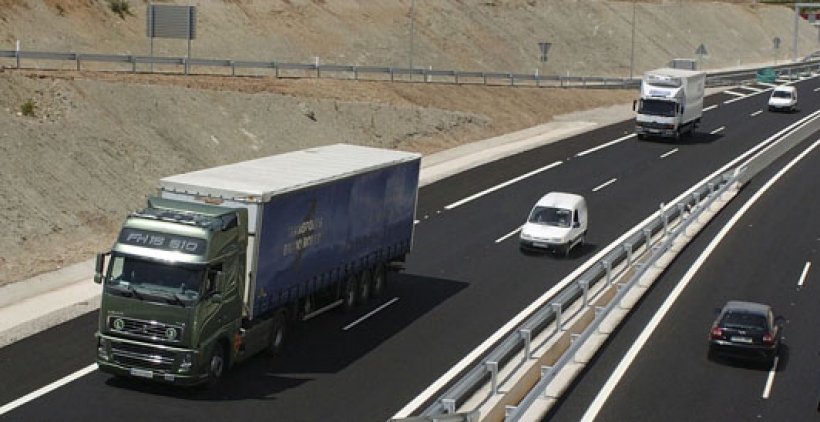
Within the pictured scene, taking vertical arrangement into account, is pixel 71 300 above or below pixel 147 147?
below

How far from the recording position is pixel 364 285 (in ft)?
106

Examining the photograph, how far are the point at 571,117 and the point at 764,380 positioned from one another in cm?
5178

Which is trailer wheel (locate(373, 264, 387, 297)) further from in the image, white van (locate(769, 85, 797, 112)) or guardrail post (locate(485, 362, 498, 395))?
white van (locate(769, 85, 797, 112))

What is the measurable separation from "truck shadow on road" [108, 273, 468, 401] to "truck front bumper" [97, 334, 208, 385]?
729 mm

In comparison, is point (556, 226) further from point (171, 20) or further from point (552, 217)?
point (171, 20)

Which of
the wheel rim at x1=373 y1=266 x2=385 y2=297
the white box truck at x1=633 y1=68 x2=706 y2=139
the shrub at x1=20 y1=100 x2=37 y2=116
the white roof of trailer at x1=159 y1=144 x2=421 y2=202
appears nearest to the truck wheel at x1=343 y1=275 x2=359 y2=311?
the wheel rim at x1=373 y1=266 x2=385 y2=297

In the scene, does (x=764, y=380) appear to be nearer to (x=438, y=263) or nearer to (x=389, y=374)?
(x=389, y=374)

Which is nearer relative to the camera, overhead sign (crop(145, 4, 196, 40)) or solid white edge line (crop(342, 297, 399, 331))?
solid white edge line (crop(342, 297, 399, 331))

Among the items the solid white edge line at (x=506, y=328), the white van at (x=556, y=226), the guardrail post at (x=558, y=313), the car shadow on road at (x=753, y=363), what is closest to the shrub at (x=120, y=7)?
the solid white edge line at (x=506, y=328)

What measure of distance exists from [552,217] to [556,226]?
24.1 inches

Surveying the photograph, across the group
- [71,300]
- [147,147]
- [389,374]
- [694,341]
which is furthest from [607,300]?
[147,147]

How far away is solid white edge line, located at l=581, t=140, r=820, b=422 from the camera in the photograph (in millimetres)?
24809

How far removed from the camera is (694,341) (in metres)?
29.9

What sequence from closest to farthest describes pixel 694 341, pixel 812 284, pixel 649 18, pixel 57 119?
pixel 694 341
pixel 812 284
pixel 57 119
pixel 649 18
